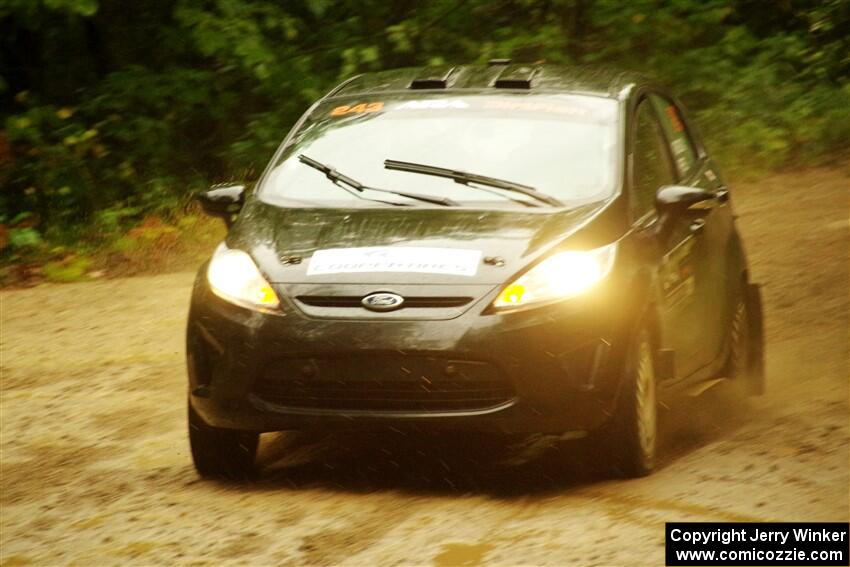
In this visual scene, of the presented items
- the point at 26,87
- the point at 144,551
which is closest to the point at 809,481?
the point at 144,551

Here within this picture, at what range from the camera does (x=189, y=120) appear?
14836 millimetres

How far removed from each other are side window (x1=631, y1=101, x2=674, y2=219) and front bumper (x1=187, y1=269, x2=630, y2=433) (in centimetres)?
87

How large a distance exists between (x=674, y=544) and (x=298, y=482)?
5.92ft

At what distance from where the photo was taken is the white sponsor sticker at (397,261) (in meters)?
5.95

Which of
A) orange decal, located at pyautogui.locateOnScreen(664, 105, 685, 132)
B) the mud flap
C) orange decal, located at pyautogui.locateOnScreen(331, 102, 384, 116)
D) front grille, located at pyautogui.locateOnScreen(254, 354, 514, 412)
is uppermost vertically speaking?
orange decal, located at pyautogui.locateOnScreen(331, 102, 384, 116)

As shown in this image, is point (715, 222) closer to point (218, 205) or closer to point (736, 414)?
point (736, 414)

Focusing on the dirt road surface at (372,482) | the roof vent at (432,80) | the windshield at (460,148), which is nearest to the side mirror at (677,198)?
the windshield at (460,148)

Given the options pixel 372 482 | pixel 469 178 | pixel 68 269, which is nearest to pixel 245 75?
pixel 68 269

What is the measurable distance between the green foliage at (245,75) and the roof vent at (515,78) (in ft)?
20.8

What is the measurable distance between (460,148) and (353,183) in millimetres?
488

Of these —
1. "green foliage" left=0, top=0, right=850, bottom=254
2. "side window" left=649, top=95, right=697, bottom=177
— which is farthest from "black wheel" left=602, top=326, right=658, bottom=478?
"green foliage" left=0, top=0, right=850, bottom=254

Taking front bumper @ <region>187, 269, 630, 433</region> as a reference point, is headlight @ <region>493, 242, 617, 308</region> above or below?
above

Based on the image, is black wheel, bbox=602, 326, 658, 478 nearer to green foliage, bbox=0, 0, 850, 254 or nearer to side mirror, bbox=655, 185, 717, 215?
side mirror, bbox=655, 185, 717, 215

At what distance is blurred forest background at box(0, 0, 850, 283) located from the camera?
13812mm
